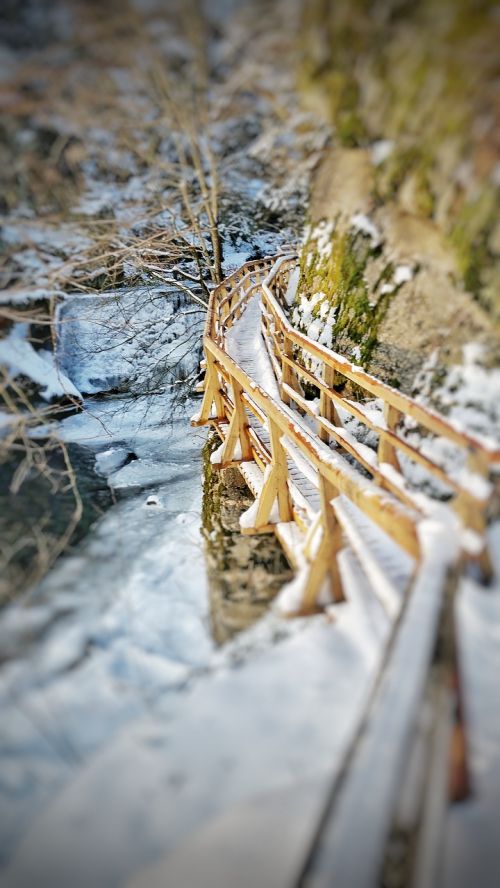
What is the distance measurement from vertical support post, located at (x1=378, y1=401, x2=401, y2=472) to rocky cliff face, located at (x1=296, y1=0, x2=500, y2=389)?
439 mm

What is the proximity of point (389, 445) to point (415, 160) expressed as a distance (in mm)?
2071

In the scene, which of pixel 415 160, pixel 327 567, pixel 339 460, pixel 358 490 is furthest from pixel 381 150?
pixel 327 567

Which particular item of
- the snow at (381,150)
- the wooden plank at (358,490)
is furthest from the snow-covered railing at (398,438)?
the snow at (381,150)

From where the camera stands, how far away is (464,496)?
233 centimetres

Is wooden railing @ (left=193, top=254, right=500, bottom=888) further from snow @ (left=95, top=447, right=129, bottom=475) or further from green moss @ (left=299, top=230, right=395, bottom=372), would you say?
snow @ (left=95, top=447, right=129, bottom=475)

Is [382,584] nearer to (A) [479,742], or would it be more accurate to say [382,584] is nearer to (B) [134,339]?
(A) [479,742]

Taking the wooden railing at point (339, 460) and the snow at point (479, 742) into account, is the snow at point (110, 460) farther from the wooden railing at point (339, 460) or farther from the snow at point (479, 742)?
the snow at point (479, 742)

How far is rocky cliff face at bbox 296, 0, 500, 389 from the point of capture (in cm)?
255

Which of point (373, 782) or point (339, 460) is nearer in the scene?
point (373, 782)

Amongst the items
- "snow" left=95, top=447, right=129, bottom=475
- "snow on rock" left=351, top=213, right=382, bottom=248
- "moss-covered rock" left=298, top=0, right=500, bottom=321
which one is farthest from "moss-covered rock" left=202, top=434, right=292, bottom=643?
"snow on rock" left=351, top=213, right=382, bottom=248

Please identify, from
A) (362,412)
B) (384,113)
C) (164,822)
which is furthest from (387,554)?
(384,113)

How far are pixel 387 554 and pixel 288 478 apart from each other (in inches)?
75.8

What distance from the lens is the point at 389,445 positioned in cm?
352

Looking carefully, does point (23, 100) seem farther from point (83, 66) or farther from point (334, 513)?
point (334, 513)
